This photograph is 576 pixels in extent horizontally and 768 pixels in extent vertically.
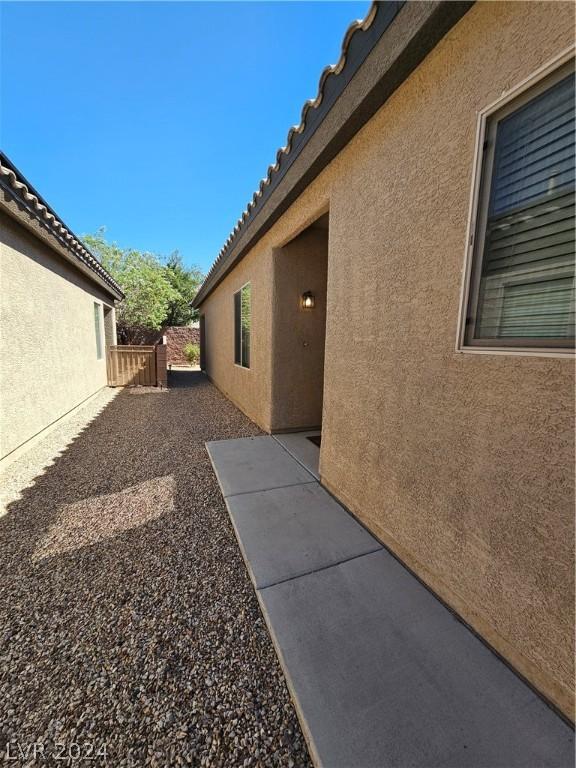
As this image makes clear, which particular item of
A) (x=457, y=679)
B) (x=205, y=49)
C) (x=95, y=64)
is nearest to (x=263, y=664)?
(x=457, y=679)

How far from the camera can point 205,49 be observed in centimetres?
489

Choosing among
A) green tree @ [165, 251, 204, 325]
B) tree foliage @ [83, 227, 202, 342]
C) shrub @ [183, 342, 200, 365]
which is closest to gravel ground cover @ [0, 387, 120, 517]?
tree foliage @ [83, 227, 202, 342]

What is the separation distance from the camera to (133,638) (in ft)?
5.89

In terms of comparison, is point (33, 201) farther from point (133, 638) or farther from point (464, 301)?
point (464, 301)

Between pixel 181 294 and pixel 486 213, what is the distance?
26.3 m

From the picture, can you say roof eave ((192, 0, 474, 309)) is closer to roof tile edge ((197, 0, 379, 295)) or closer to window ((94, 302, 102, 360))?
roof tile edge ((197, 0, 379, 295))

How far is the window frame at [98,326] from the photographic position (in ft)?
30.3

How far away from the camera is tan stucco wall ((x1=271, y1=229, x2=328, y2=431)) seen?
5.18 metres

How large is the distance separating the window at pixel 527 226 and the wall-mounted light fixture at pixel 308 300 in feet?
12.2

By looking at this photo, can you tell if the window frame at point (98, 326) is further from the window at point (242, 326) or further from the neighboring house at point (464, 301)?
the neighboring house at point (464, 301)

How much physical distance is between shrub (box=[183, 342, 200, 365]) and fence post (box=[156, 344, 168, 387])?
33.8ft

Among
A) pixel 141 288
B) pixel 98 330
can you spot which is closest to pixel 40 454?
pixel 98 330

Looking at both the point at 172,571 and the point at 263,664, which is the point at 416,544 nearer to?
the point at 263,664

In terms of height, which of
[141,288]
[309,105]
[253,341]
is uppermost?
[141,288]
